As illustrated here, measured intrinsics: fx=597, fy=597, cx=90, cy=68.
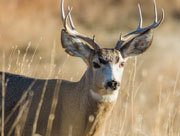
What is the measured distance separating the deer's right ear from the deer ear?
470 mm

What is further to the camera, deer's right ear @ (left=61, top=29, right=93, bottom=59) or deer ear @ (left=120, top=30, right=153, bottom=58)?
deer ear @ (left=120, top=30, right=153, bottom=58)

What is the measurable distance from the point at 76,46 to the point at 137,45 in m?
0.85

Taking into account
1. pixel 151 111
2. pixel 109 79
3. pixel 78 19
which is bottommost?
pixel 151 111

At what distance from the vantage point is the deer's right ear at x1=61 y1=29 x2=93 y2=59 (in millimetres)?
7801

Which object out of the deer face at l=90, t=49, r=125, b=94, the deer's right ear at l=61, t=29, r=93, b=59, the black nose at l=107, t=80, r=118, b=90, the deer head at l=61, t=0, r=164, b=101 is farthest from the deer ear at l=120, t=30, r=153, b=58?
the black nose at l=107, t=80, r=118, b=90

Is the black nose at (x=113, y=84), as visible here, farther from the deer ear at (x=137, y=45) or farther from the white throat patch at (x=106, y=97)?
the deer ear at (x=137, y=45)

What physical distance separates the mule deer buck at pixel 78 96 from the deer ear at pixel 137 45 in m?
0.01

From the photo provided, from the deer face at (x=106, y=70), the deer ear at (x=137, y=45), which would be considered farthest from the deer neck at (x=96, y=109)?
the deer ear at (x=137, y=45)

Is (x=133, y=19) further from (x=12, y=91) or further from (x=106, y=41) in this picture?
(x=12, y=91)

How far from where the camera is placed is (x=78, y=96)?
25.2ft

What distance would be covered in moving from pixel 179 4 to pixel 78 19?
4751mm

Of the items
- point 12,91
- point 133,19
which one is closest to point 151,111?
point 12,91

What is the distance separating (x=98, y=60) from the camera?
7484 mm

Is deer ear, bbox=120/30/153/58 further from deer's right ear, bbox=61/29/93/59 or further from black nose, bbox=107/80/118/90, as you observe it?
black nose, bbox=107/80/118/90
